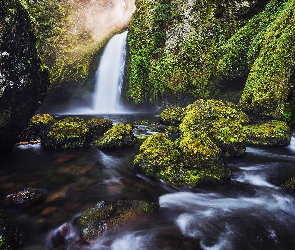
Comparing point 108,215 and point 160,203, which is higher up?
point 108,215

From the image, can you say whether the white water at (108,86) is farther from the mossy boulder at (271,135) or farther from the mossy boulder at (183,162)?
the mossy boulder at (183,162)

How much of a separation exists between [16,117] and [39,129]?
125 inches

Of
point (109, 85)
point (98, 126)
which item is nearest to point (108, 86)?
point (109, 85)

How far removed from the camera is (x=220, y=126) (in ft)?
23.4

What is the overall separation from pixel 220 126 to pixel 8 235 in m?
5.94

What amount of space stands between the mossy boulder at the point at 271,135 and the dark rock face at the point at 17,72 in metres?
7.03

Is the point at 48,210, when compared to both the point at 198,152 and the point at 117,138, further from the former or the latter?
the point at 117,138

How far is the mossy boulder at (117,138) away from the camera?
26.0 feet

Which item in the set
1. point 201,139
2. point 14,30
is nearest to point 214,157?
point 201,139

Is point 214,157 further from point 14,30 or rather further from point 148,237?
point 14,30

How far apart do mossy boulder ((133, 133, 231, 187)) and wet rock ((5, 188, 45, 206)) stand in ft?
7.49

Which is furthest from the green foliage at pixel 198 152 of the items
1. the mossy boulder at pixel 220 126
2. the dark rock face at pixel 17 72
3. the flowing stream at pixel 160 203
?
the dark rock face at pixel 17 72

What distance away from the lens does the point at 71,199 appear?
439 cm

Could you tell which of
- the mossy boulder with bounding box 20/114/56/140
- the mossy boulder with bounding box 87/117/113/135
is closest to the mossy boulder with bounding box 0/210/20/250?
the mossy boulder with bounding box 20/114/56/140
